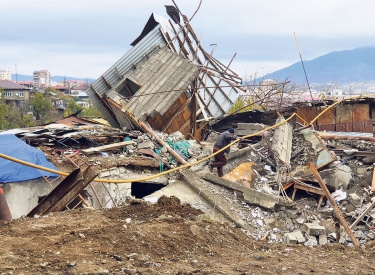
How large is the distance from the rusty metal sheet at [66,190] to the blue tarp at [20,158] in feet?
11.7

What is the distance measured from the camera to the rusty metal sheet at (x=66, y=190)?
5789mm

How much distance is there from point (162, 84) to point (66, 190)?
8.43 meters

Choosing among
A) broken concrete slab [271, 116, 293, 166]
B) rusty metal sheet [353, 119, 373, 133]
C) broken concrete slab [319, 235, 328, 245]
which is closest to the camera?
broken concrete slab [319, 235, 328, 245]

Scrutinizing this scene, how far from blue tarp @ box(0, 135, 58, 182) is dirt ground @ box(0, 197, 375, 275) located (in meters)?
4.09

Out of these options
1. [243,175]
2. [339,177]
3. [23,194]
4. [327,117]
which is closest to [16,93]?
[327,117]

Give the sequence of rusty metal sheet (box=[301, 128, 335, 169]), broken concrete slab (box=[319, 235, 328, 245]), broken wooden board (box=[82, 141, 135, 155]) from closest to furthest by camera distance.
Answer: broken concrete slab (box=[319, 235, 328, 245])
rusty metal sheet (box=[301, 128, 335, 169])
broken wooden board (box=[82, 141, 135, 155])

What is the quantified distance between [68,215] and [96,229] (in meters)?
0.97

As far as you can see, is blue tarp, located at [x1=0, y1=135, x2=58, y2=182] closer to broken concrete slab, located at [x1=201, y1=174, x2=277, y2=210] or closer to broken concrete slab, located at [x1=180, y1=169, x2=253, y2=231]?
broken concrete slab, located at [x1=180, y1=169, x2=253, y2=231]

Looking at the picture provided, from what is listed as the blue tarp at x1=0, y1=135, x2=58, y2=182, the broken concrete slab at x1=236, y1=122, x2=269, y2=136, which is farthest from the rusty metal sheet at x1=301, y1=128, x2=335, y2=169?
the blue tarp at x1=0, y1=135, x2=58, y2=182

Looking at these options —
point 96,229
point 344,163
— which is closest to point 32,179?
point 96,229

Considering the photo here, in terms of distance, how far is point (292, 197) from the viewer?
9.63 m

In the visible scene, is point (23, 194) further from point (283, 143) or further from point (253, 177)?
point (283, 143)

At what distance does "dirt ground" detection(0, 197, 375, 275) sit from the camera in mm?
3939

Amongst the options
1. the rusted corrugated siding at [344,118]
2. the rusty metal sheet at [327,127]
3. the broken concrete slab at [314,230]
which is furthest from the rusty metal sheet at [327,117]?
the broken concrete slab at [314,230]
